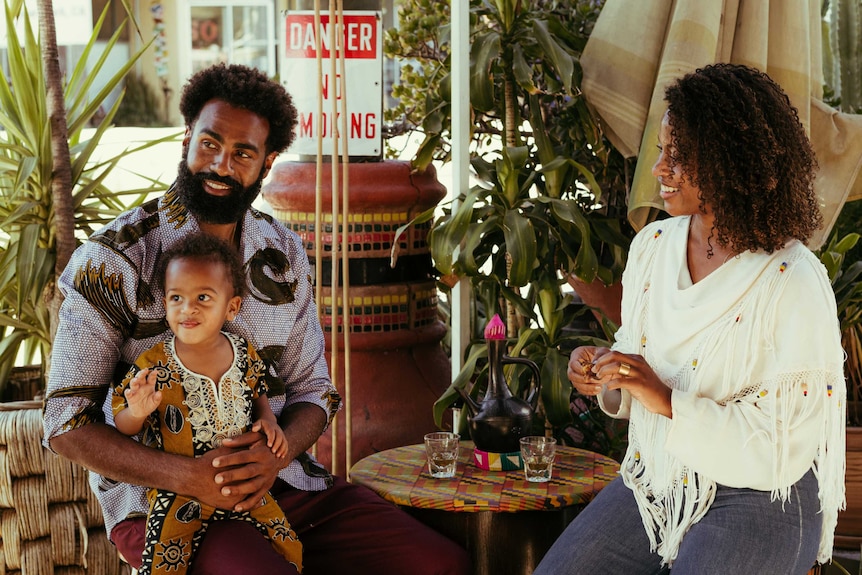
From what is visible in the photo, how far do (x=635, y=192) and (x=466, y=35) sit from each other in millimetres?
679

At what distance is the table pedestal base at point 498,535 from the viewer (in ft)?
8.13

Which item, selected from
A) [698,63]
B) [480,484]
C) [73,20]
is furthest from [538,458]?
[73,20]

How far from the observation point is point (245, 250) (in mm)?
2449

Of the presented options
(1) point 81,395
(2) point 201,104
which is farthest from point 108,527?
(2) point 201,104

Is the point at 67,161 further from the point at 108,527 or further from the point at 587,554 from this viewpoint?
the point at 587,554

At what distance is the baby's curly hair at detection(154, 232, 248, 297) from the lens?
2.13 meters

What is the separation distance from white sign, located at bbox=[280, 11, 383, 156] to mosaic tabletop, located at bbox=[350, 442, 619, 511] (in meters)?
1.32

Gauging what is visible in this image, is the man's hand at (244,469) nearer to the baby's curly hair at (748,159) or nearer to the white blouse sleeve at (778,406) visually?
the white blouse sleeve at (778,406)

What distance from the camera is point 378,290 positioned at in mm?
3676

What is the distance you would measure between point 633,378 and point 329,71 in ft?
6.31

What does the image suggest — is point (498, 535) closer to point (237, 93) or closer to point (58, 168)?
point (237, 93)

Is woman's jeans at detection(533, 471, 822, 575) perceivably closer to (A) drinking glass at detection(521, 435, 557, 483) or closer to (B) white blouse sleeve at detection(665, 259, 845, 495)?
(B) white blouse sleeve at detection(665, 259, 845, 495)

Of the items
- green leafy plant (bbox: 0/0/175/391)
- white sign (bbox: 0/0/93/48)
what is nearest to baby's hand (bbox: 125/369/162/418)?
green leafy plant (bbox: 0/0/175/391)

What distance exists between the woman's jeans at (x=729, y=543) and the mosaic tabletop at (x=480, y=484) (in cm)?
25
